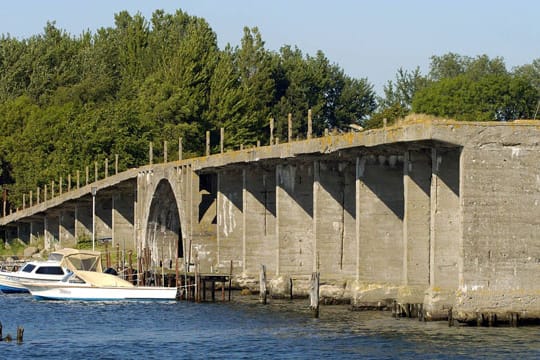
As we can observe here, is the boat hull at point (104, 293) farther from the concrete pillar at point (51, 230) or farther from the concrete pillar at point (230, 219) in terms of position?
the concrete pillar at point (51, 230)

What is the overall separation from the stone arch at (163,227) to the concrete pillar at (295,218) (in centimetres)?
2121

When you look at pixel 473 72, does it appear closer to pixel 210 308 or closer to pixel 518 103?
pixel 518 103

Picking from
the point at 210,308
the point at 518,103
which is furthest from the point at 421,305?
the point at 518,103

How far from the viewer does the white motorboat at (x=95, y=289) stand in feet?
225

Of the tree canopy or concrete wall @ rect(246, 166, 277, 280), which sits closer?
concrete wall @ rect(246, 166, 277, 280)

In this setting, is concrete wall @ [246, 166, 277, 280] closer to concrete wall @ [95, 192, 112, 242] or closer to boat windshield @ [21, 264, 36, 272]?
boat windshield @ [21, 264, 36, 272]

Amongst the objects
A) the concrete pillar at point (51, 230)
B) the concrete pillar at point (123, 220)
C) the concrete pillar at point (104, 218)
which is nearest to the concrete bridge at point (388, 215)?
the concrete pillar at point (123, 220)

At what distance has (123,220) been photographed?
344ft

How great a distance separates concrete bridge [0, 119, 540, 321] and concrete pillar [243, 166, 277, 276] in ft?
0.17

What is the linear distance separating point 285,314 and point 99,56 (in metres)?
112

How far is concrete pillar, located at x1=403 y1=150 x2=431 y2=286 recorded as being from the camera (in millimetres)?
52188

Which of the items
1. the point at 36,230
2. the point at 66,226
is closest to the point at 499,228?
the point at 66,226

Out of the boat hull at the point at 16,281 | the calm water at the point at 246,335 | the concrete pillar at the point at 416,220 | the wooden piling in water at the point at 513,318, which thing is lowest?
the calm water at the point at 246,335

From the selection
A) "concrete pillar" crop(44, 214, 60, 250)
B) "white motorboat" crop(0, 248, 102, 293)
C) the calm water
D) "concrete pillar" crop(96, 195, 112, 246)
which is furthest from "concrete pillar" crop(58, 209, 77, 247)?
the calm water
